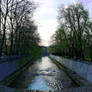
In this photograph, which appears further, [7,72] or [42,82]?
[7,72]

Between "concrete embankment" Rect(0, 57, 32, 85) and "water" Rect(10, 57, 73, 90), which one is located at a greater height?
"concrete embankment" Rect(0, 57, 32, 85)

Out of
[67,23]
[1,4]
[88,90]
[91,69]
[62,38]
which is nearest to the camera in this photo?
[88,90]

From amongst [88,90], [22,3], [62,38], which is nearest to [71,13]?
[62,38]

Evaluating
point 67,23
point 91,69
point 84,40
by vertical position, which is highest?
point 67,23

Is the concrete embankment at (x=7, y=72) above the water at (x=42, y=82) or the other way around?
above

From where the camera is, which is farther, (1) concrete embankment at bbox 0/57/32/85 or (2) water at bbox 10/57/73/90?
(1) concrete embankment at bbox 0/57/32/85

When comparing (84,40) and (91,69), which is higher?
(84,40)

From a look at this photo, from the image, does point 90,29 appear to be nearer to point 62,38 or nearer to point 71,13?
point 71,13

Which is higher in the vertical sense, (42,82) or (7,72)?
(7,72)

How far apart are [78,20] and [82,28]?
228cm

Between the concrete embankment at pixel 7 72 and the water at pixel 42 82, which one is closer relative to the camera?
the water at pixel 42 82

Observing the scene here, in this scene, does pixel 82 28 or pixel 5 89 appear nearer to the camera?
pixel 5 89

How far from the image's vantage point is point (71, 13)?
43.7 m

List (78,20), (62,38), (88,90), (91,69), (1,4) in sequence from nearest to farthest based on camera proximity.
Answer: (88,90)
(91,69)
(1,4)
(78,20)
(62,38)
